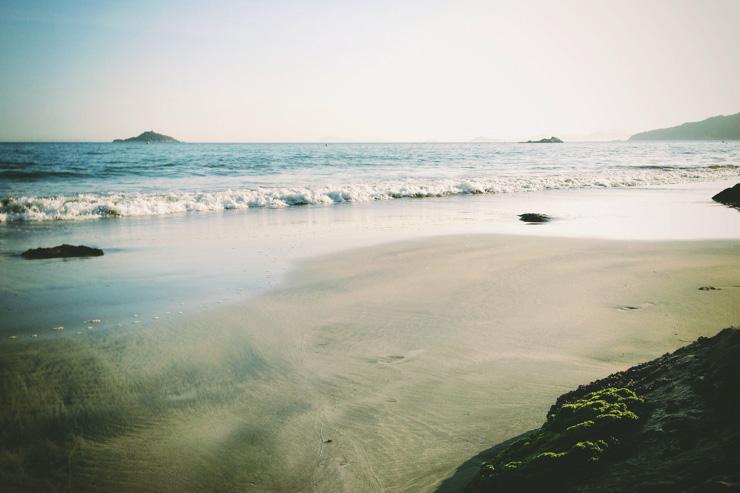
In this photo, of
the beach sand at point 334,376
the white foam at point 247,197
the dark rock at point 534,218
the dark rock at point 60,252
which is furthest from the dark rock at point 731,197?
the dark rock at point 60,252

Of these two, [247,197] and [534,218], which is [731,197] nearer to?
[534,218]

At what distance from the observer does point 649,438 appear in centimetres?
221

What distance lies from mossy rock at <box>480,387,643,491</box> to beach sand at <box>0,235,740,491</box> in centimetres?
58

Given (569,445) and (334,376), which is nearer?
(569,445)

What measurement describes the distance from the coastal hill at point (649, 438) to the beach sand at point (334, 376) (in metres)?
0.78

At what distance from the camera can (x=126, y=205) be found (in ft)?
54.2

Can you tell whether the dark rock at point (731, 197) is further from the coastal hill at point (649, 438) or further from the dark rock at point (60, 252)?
the dark rock at point (60, 252)

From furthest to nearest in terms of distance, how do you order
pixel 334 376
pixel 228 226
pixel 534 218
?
1. pixel 534 218
2. pixel 228 226
3. pixel 334 376

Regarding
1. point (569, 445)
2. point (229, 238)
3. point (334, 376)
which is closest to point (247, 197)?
point (229, 238)

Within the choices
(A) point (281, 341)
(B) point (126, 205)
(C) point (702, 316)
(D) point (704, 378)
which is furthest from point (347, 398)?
(B) point (126, 205)

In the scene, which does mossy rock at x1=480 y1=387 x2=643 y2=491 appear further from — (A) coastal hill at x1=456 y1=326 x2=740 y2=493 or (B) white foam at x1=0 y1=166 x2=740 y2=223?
(B) white foam at x1=0 y1=166 x2=740 y2=223

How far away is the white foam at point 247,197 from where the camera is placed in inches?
617

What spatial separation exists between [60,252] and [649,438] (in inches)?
411

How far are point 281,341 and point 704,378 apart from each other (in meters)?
4.10
